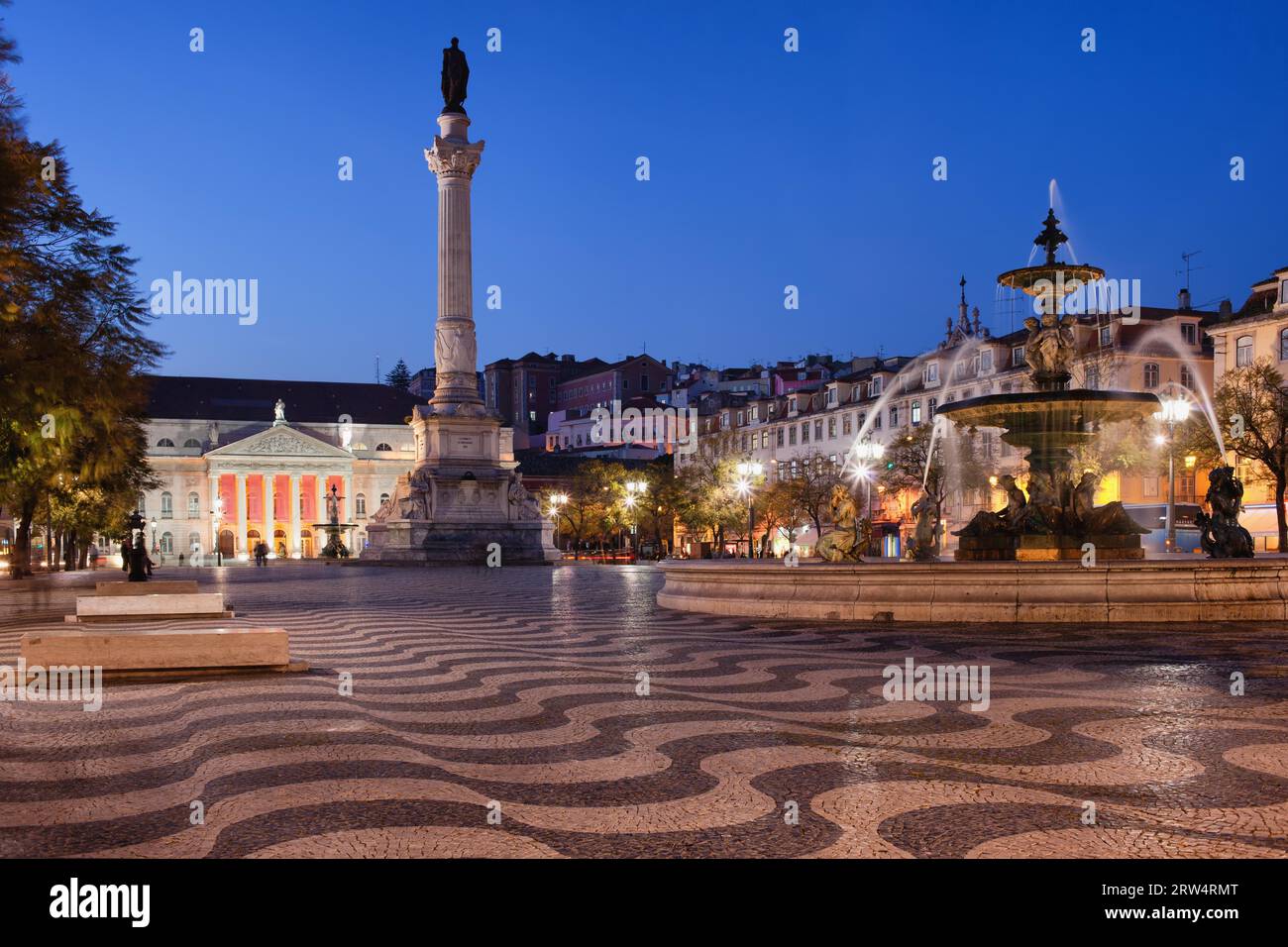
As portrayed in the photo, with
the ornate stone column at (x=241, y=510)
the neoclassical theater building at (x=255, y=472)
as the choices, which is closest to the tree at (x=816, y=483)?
the neoclassical theater building at (x=255, y=472)

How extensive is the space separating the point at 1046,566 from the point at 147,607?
481 inches

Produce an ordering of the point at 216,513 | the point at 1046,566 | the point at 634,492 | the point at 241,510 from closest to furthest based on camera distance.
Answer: the point at 1046,566 < the point at 634,492 < the point at 216,513 < the point at 241,510

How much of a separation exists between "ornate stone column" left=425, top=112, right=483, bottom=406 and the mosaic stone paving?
142ft

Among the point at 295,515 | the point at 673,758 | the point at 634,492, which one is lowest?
the point at 673,758

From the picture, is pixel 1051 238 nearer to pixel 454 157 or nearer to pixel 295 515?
pixel 454 157

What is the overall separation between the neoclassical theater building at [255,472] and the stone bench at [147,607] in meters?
103

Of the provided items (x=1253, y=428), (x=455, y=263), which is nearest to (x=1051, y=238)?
(x=1253, y=428)

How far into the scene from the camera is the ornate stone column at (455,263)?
54.8m

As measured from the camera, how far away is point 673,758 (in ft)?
22.8

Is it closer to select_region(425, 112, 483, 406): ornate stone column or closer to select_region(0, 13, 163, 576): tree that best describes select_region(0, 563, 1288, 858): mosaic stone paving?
select_region(0, 13, 163, 576): tree

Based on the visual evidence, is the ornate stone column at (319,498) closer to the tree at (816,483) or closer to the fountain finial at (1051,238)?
the tree at (816,483)

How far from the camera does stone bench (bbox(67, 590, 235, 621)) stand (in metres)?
14.8
